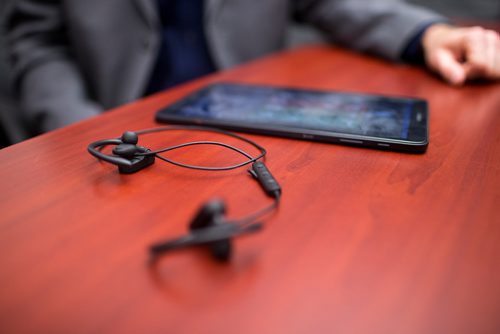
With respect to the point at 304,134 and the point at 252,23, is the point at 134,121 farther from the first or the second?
the point at 252,23

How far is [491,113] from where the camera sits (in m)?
0.53

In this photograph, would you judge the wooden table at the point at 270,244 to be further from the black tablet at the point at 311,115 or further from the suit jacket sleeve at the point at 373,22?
the suit jacket sleeve at the point at 373,22

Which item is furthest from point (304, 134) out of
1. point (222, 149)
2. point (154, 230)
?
point (154, 230)

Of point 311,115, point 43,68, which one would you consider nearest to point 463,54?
point 311,115

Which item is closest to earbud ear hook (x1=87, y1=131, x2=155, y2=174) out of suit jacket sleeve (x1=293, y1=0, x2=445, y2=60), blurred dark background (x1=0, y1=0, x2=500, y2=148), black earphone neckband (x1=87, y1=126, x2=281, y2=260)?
black earphone neckband (x1=87, y1=126, x2=281, y2=260)

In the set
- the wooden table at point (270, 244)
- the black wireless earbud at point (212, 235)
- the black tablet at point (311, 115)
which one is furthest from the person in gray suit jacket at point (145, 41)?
the black wireless earbud at point (212, 235)

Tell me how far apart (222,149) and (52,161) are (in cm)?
18

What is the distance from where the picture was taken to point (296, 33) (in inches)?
59.0

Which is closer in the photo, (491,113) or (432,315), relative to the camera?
(432,315)

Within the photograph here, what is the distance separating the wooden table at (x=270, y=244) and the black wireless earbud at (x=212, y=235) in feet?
0.03

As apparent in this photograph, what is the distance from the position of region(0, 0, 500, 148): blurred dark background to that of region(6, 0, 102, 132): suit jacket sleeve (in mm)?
26

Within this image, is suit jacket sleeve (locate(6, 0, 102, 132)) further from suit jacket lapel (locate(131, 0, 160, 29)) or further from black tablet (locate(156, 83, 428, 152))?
black tablet (locate(156, 83, 428, 152))

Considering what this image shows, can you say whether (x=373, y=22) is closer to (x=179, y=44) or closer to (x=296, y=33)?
(x=179, y=44)

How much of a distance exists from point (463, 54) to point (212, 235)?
669 millimetres
